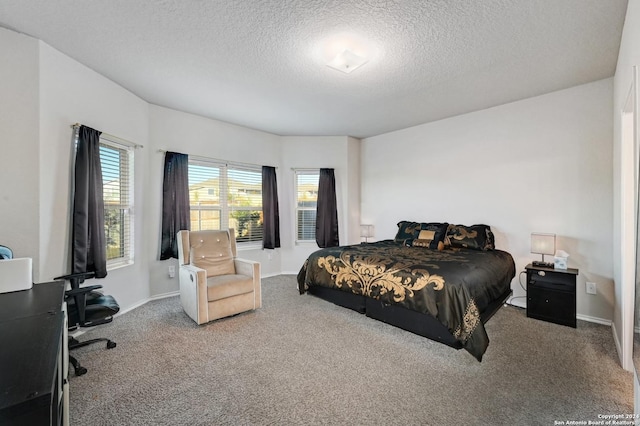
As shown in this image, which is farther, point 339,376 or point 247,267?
point 247,267

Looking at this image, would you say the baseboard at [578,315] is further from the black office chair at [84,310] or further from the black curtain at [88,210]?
the black curtain at [88,210]

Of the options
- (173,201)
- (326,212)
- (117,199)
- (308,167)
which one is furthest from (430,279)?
(117,199)

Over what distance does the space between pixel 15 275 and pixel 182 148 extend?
9.14ft

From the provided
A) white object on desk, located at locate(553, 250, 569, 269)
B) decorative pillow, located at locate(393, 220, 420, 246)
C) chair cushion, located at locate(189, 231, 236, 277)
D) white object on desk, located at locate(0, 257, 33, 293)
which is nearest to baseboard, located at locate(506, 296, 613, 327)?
white object on desk, located at locate(553, 250, 569, 269)

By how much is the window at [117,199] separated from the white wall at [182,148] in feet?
0.90

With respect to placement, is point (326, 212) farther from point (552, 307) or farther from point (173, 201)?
point (552, 307)

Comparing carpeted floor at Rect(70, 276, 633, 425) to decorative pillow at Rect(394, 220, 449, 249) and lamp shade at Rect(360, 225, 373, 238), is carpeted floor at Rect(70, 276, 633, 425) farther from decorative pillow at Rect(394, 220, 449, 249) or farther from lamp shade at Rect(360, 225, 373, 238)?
lamp shade at Rect(360, 225, 373, 238)

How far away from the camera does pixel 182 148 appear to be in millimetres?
4176

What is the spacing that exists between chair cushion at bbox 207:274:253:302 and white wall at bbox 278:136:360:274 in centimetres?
203

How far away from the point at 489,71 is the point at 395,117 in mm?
1617

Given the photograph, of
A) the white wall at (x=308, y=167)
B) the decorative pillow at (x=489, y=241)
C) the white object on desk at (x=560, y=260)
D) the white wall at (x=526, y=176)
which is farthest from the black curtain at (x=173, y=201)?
the white object on desk at (x=560, y=260)

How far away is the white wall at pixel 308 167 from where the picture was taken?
5.39 metres

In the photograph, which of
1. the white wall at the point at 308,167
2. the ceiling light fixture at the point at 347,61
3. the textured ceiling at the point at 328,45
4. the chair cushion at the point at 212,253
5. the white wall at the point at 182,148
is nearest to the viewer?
the textured ceiling at the point at 328,45

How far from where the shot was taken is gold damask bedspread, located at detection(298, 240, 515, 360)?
7.70ft
